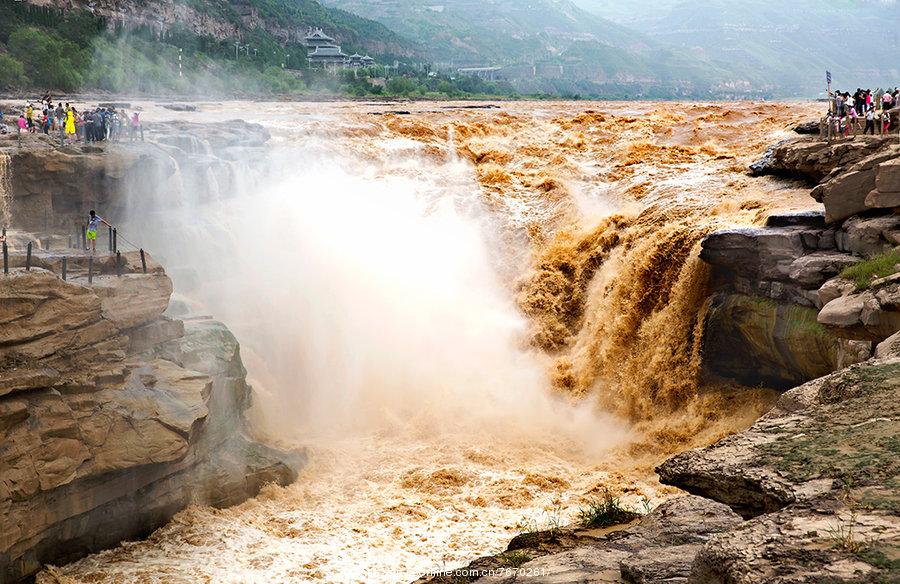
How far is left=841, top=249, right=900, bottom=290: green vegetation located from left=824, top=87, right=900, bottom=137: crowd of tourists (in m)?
5.97

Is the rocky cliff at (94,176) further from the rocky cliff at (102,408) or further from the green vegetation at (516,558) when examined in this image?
the green vegetation at (516,558)

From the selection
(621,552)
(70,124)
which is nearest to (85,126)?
(70,124)

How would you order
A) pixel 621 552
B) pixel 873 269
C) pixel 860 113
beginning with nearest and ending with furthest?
pixel 621 552 < pixel 873 269 < pixel 860 113

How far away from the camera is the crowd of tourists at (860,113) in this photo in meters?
19.2

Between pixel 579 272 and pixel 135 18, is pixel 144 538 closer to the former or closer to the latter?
pixel 579 272

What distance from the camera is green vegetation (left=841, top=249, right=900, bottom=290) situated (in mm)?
13414

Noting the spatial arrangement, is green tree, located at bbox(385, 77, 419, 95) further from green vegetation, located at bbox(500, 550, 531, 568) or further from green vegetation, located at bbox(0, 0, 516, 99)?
green vegetation, located at bbox(500, 550, 531, 568)

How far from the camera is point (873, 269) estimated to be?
13.7m

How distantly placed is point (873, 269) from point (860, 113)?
9170 millimetres

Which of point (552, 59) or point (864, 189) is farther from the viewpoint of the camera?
point (552, 59)

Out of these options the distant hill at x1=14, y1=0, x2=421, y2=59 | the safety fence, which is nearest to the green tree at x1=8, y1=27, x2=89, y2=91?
the distant hill at x1=14, y1=0, x2=421, y2=59

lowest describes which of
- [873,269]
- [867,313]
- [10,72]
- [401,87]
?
[867,313]

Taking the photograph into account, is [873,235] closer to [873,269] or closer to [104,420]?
[873,269]

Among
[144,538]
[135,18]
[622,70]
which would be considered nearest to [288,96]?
[135,18]
